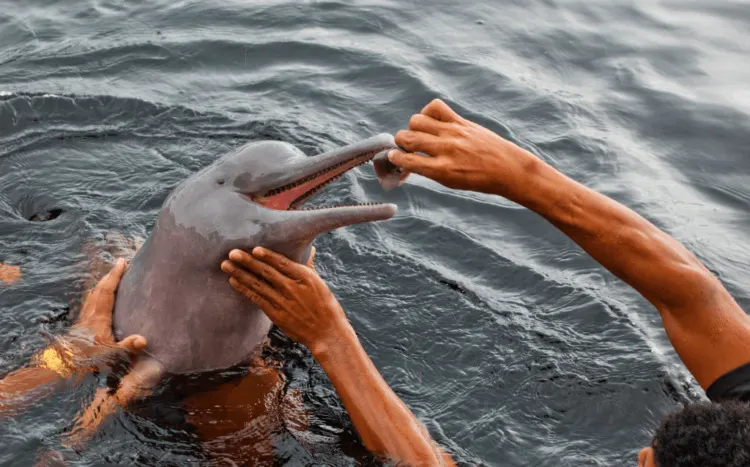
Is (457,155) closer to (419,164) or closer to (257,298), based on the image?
(419,164)

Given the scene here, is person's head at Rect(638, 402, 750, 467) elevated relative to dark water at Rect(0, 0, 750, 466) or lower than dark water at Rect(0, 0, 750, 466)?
elevated

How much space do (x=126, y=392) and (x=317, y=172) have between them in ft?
6.13

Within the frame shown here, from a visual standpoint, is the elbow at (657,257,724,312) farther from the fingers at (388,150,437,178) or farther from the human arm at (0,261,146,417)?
the human arm at (0,261,146,417)

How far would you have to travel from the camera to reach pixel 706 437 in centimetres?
356

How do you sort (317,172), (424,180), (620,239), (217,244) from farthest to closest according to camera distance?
(424,180) < (217,244) < (317,172) < (620,239)

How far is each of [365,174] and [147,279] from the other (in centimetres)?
355

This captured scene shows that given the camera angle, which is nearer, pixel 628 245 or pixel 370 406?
pixel 628 245

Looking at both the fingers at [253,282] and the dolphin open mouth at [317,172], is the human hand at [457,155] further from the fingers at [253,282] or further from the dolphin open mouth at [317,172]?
the fingers at [253,282]

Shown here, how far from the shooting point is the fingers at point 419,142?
4.23m

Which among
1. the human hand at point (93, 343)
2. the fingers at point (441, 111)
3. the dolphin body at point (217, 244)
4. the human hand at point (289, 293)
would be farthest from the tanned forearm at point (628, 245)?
the human hand at point (93, 343)

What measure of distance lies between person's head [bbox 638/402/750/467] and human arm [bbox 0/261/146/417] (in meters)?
3.13

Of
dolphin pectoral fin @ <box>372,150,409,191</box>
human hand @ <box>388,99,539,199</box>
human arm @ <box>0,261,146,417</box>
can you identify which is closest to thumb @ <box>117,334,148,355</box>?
human arm @ <box>0,261,146,417</box>

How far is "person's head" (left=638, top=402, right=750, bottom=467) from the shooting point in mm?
3479

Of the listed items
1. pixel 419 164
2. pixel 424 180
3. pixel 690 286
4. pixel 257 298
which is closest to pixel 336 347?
pixel 257 298
